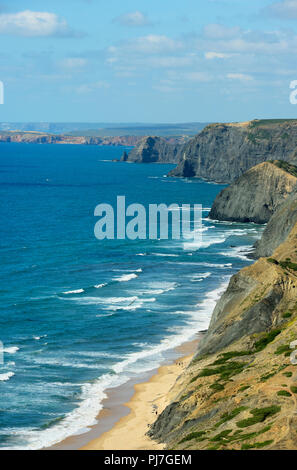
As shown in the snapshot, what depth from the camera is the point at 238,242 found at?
→ 445ft

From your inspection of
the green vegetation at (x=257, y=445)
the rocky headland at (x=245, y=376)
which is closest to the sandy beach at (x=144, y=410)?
the rocky headland at (x=245, y=376)

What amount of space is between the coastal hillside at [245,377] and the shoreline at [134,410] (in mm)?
1719

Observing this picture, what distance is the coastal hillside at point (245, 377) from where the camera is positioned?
40188mm

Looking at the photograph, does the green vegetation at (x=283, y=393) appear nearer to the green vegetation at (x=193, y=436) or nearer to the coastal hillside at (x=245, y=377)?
the coastal hillside at (x=245, y=377)

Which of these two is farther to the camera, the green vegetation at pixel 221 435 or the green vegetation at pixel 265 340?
the green vegetation at pixel 265 340

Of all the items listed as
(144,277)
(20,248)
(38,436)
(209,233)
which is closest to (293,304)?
(38,436)

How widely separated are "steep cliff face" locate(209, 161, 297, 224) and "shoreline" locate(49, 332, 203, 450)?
89.5 m

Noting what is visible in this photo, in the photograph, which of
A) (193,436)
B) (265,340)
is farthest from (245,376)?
(193,436)

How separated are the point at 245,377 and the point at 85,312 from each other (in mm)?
37045

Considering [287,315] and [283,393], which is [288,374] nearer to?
[283,393]

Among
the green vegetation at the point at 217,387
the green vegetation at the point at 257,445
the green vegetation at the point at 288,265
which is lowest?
the green vegetation at the point at 217,387

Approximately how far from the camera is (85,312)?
84.9 m

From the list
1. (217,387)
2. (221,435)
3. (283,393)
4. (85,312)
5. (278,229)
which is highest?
(278,229)
